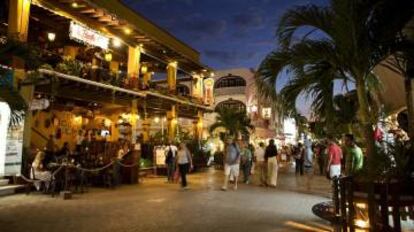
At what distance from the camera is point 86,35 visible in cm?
1664

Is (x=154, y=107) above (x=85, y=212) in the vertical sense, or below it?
above

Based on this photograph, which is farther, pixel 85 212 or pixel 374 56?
pixel 85 212

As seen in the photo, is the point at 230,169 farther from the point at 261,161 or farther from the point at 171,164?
the point at 171,164

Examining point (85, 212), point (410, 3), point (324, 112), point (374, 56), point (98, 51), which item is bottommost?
point (85, 212)

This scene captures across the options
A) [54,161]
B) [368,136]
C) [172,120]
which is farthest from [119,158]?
[368,136]

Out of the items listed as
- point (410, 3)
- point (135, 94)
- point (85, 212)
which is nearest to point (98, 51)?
point (135, 94)

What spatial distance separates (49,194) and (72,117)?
9.95m

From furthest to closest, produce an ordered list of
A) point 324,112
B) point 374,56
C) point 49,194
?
point 49,194 < point 324,112 < point 374,56

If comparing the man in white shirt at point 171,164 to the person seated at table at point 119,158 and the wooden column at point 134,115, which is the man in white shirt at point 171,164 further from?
the wooden column at point 134,115

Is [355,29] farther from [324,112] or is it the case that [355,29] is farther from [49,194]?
[49,194]

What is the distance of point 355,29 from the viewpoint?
5930 millimetres

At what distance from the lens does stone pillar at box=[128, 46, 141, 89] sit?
66.1 ft

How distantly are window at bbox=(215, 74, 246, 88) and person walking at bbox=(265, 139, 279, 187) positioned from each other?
32102 mm

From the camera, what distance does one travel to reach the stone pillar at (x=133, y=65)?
20156 millimetres
